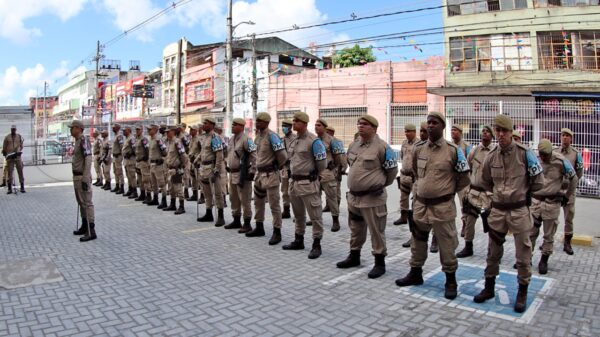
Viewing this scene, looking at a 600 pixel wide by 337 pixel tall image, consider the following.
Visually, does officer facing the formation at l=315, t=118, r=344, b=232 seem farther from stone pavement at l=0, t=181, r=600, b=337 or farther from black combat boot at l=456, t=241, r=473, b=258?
black combat boot at l=456, t=241, r=473, b=258

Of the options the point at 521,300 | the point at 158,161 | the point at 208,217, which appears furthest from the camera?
the point at 158,161

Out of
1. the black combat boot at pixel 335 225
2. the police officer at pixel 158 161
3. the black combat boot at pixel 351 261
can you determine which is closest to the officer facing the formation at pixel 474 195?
the black combat boot at pixel 351 261

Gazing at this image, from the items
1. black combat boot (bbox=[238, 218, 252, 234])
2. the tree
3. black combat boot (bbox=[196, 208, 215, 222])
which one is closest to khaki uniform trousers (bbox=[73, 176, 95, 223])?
black combat boot (bbox=[196, 208, 215, 222])

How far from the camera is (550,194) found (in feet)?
20.9

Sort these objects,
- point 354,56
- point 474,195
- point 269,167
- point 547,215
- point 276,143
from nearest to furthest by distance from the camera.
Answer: point 547,215 < point 474,195 < point 276,143 < point 269,167 < point 354,56

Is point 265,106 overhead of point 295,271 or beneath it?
overhead

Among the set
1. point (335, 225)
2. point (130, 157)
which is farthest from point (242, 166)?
point (130, 157)

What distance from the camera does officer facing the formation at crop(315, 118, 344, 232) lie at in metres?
8.67

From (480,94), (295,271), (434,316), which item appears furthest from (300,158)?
(480,94)

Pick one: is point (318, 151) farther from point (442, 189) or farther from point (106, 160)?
point (106, 160)

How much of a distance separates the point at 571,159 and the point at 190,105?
122ft

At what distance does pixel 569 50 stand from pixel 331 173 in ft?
54.3

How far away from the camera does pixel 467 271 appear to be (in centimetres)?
608

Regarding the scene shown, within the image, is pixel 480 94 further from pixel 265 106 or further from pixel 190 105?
pixel 190 105
